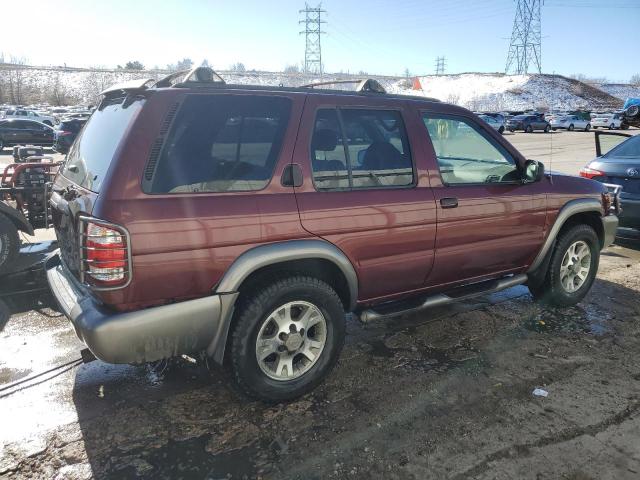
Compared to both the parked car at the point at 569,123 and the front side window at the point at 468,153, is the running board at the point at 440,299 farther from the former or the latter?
the parked car at the point at 569,123

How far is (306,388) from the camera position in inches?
127

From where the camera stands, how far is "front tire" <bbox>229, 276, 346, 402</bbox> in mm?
2941

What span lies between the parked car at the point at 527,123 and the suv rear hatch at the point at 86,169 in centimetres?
4156

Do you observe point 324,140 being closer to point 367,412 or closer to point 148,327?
point 148,327

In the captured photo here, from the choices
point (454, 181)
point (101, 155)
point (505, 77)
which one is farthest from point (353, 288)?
point (505, 77)

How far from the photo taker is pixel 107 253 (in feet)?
8.32

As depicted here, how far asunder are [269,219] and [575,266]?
3.34m

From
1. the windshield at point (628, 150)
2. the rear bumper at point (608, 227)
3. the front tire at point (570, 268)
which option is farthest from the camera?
the windshield at point (628, 150)

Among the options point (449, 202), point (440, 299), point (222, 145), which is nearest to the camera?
point (222, 145)

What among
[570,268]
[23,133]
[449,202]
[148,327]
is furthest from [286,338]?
[23,133]

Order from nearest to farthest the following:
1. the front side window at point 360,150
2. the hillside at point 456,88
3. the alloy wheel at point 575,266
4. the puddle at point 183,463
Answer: the puddle at point 183,463 < the front side window at point 360,150 < the alloy wheel at point 575,266 < the hillside at point 456,88

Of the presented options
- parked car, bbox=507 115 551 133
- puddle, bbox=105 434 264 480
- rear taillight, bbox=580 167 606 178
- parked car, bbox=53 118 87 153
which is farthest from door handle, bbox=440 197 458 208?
parked car, bbox=507 115 551 133

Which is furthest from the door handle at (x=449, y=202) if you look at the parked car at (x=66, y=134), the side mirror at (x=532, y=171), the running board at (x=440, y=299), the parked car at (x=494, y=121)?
the parked car at (x=494, y=121)

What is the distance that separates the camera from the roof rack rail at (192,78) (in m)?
2.96
